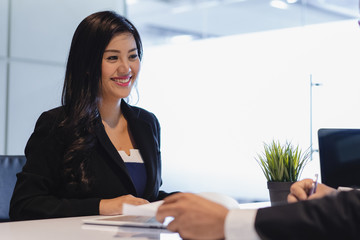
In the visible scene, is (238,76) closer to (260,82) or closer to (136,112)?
(260,82)

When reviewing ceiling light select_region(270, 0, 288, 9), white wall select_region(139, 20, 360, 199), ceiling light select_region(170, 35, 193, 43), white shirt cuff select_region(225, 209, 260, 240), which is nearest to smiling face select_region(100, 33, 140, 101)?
white shirt cuff select_region(225, 209, 260, 240)

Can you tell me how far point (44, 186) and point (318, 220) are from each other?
135cm

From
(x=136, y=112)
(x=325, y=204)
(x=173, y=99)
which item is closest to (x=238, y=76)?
(x=173, y=99)

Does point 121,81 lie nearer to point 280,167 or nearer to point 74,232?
point 280,167

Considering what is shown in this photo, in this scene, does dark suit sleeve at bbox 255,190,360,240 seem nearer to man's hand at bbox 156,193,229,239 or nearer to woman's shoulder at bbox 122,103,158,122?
man's hand at bbox 156,193,229,239

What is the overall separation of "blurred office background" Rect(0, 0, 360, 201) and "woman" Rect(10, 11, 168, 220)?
6.46ft

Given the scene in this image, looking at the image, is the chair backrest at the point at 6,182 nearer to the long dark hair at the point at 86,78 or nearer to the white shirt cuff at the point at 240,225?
the long dark hair at the point at 86,78

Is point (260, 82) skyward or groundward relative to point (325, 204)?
skyward

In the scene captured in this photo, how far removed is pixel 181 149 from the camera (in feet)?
20.3

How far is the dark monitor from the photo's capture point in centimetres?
211

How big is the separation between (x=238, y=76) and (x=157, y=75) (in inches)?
48.1

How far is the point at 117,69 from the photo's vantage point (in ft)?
7.89

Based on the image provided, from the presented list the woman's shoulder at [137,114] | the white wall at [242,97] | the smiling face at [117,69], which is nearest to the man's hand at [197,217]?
the smiling face at [117,69]

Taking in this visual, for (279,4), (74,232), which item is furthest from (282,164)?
(279,4)
